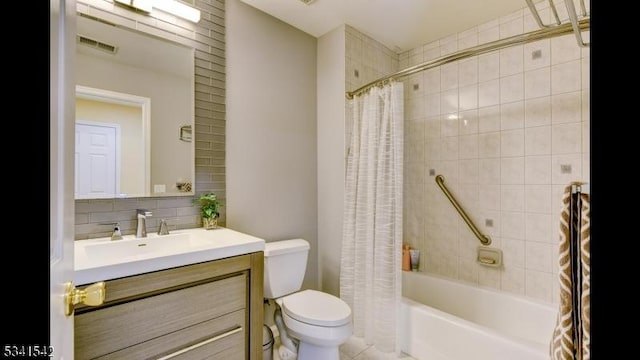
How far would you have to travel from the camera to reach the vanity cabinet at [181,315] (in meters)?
1.05

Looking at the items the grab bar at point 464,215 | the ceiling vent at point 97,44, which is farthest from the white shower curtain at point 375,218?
the ceiling vent at point 97,44

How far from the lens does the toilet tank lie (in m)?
1.84

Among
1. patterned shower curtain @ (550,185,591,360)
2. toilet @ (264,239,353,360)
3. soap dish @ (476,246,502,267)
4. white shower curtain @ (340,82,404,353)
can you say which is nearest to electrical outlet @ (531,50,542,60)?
white shower curtain @ (340,82,404,353)

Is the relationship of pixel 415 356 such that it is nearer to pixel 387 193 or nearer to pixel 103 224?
pixel 387 193

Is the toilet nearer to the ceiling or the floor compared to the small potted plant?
nearer to the floor

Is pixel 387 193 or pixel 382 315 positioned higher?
pixel 387 193

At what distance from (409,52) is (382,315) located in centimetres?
227

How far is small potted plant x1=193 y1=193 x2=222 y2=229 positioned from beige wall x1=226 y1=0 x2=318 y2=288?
5.1 inches

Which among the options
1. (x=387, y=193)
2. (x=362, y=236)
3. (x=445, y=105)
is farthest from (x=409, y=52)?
(x=362, y=236)

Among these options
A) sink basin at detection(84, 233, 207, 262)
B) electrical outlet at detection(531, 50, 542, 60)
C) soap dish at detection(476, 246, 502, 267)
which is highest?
electrical outlet at detection(531, 50, 542, 60)

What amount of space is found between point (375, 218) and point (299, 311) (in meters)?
0.75

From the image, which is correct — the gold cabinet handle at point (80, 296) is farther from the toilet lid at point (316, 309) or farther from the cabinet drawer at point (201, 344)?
the toilet lid at point (316, 309)

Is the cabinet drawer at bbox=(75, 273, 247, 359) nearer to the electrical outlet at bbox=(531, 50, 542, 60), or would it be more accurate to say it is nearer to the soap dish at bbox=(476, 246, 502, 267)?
the soap dish at bbox=(476, 246, 502, 267)
